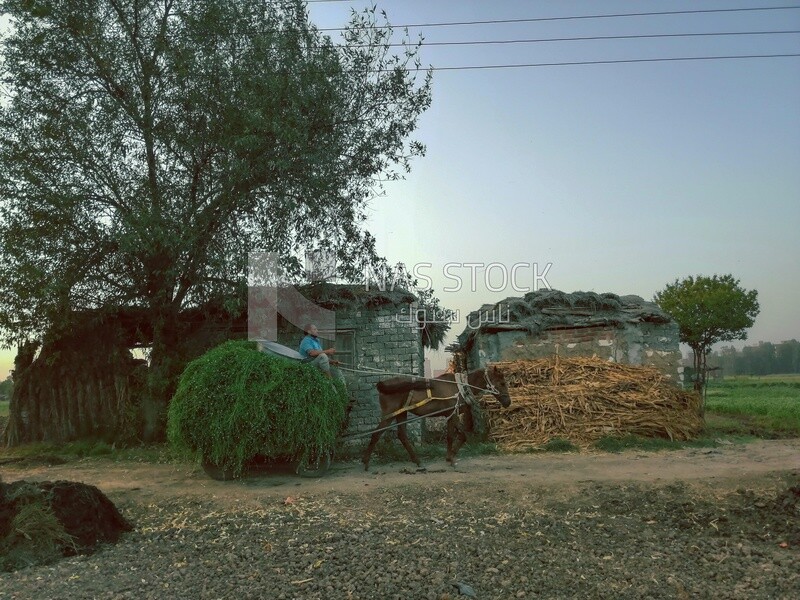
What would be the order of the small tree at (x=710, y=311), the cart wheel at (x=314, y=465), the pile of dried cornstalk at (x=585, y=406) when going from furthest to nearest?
1. the small tree at (x=710, y=311)
2. the pile of dried cornstalk at (x=585, y=406)
3. the cart wheel at (x=314, y=465)

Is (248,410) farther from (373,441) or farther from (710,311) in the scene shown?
(710,311)

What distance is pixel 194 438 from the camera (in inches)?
352

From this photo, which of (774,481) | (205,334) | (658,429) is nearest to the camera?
(774,481)

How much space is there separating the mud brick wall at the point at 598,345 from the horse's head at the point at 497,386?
7.49ft

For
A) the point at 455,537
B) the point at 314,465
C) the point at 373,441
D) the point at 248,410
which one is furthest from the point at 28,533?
the point at 373,441

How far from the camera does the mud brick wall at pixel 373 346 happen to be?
12789 millimetres

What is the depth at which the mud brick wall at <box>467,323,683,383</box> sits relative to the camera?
13539mm

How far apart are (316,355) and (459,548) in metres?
4.38

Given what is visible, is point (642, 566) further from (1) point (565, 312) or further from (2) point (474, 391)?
(1) point (565, 312)

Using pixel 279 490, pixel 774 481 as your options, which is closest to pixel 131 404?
pixel 279 490

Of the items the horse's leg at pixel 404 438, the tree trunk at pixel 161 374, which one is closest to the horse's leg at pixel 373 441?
the horse's leg at pixel 404 438

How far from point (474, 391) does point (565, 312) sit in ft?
10.9

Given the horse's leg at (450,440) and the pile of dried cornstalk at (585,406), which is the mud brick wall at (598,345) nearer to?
the pile of dried cornstalk at (585,406)

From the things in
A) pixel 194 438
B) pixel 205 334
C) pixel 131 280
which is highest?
pixel 131 280
